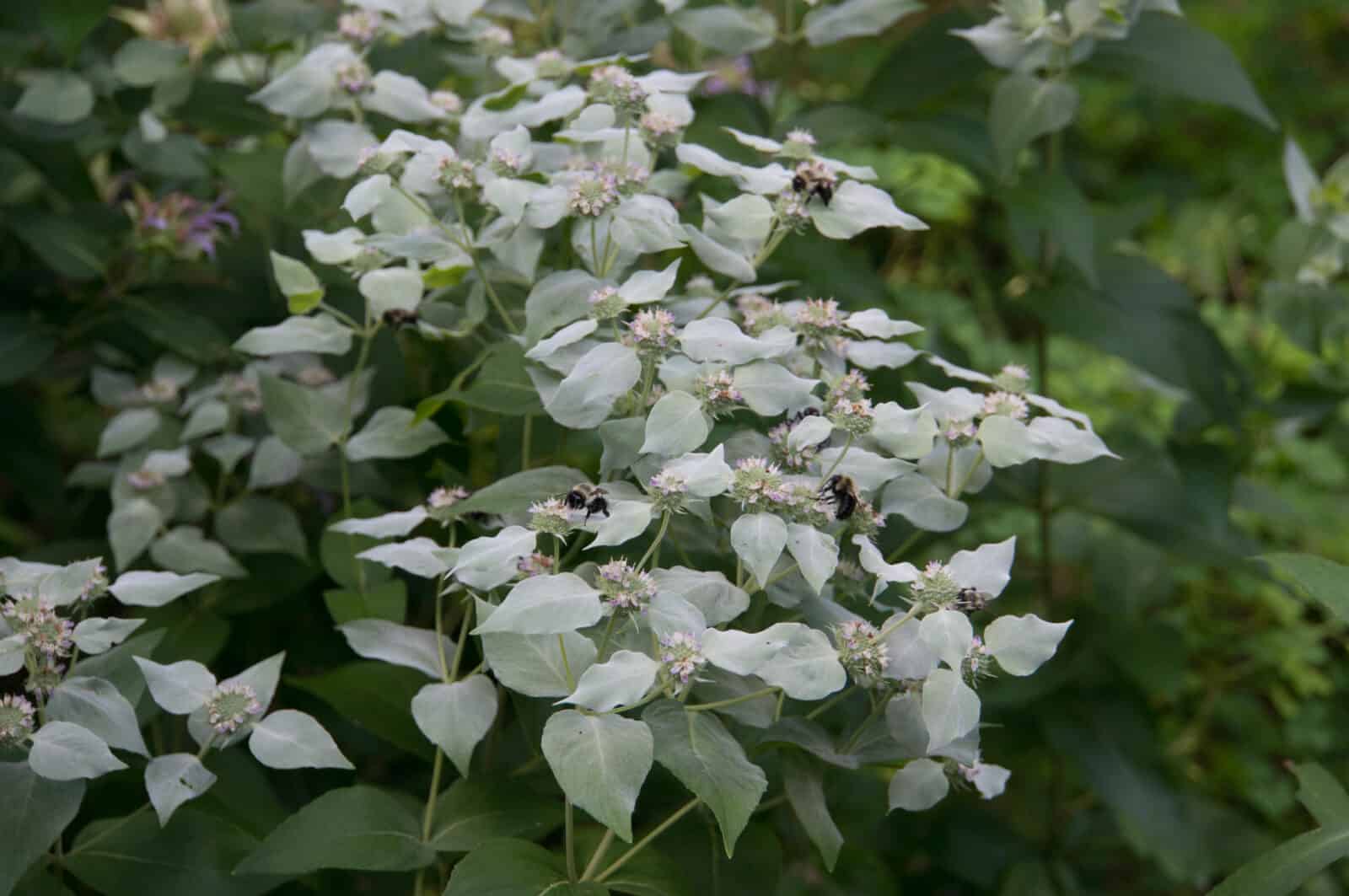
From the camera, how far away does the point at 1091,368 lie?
1915 millimetres

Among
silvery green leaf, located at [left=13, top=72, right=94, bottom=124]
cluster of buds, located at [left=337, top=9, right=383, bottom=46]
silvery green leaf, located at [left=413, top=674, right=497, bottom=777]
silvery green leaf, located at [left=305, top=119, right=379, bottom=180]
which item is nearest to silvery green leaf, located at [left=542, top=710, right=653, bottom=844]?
silvery green leaf, located at [left=413, top=674, right=497, bottom=777]

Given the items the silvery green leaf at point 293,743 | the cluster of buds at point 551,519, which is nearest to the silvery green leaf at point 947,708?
the cluster of buds at point 551,519

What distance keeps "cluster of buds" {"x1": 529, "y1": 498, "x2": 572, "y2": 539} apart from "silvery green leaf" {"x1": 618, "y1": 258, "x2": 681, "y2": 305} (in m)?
0.14

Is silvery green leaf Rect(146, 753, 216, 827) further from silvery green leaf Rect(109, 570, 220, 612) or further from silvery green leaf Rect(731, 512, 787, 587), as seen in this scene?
silvery green leaf Rect(731, 512, 787, 587)

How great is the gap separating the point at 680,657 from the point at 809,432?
16 centimetres

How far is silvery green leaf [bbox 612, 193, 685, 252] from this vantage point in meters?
0.77

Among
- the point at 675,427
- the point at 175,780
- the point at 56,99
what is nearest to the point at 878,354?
the point at 675,427

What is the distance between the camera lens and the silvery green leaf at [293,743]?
72 centimetres

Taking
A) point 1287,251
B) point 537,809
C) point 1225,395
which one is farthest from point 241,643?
point 1287,251

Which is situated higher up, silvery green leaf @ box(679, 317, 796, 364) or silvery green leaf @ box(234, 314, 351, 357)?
silvery green leaf @ box(679, 317, 796, 364)

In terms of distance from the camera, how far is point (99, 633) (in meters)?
0.72

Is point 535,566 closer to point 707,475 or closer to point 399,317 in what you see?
point 707,475

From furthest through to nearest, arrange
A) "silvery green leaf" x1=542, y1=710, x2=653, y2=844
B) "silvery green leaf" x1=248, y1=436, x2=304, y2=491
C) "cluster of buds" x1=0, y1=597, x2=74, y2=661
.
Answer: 1. "silvery green leaf" x1=248, y1=436, x2=304, y2=491
2. "cluster of buds" x1=0, y1=597, x2=74, y2=661
3. "silvery green leaf" x1=542, y1=710, x2=653, y2=844

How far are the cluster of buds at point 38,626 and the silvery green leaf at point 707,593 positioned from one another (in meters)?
0.35
